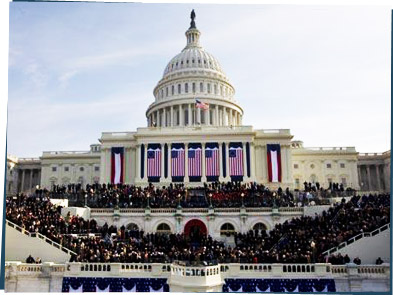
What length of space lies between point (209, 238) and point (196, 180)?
2678cm

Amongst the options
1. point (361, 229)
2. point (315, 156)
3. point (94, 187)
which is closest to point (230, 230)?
point (361, 229)

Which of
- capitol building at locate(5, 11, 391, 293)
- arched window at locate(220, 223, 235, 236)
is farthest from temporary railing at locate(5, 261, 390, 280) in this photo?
arched window at locate(220, 223, 235, 236)

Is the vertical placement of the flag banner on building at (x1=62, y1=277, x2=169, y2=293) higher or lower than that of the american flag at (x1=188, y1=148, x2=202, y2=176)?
lower

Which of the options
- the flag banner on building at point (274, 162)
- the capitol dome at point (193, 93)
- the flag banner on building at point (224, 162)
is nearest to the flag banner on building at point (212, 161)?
the flag banner on building at point (224, 162)

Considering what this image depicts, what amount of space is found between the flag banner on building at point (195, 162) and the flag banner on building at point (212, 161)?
956 millimetres

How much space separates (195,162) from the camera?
204ft

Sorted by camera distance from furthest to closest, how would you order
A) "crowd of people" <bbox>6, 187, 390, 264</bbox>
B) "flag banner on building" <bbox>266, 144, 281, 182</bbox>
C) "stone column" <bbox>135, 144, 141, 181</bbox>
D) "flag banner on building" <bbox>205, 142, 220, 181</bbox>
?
"flag banner on building" <bbox>266, 144, 281, 182</bbox> → "stone column" <bbox>135, 144, 141, 181</bbox> → "flag banner on building" <bbox>205, 142, 220, 181</bbox> → "crowd of people" <bbox>6, 187, 390, 264</bbox>

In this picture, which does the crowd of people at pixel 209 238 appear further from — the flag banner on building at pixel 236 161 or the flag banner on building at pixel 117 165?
the flag banner on building at pixel 117 165

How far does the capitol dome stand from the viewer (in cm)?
7906

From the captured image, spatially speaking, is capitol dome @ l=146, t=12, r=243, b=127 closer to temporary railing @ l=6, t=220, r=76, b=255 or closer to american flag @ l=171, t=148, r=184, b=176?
american flag @ l=171, t=148, r=184, b=176

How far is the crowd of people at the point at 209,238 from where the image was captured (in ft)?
89.0

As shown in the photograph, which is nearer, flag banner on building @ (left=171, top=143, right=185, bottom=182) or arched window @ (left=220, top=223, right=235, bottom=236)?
arched window @ (left=220, top=223, right=235, bottom=236)

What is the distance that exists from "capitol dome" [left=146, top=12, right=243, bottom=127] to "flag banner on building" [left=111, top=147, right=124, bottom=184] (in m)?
13.1

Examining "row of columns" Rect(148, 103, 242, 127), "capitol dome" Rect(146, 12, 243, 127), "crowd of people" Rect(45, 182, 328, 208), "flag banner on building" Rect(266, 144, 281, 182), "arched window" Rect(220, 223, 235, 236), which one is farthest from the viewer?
"capitol dome" Rect(146, 12, 243, 127)
